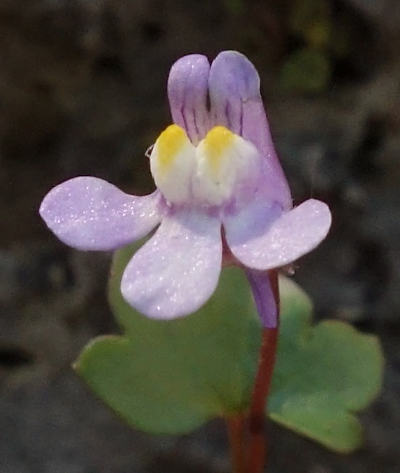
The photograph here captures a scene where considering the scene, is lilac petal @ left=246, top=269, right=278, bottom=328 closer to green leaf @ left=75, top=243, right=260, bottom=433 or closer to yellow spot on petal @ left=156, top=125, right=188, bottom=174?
yellow spot on petal @ left=156, top=125, right=188, bottom=174

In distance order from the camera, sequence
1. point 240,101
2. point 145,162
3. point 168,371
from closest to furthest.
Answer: point 240,101
point 168,371
point 145,162

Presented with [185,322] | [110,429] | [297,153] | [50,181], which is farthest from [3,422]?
[297,153]

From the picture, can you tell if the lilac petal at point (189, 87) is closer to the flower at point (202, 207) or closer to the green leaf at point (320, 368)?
the flower at point (202, 207)

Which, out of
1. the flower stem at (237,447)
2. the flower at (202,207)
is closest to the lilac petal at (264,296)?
the flower at (202,207)

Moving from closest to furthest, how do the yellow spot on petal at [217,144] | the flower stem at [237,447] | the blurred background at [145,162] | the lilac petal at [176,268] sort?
the lilac petal at [176,268], the yellow spot on petal at [217,144], the flower stem at [237,447], the blurred background at [145,162]

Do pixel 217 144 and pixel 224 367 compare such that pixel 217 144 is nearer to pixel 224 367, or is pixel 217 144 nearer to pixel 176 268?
pixel 176 268

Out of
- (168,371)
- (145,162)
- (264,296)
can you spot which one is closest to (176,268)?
(264,296)

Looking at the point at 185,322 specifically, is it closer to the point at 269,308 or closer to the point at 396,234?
the point at 269,308
